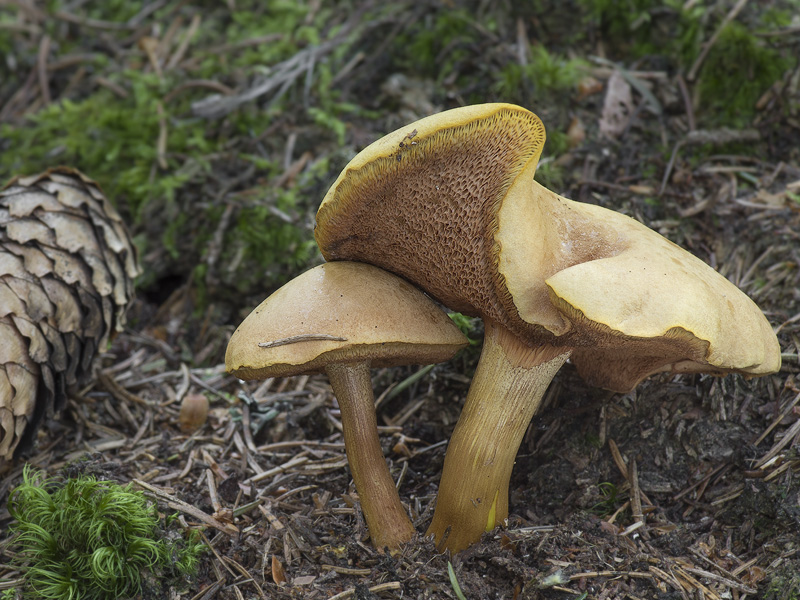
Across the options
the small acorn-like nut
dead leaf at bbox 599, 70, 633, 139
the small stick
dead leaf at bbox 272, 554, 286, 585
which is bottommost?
dead leaf at bbox 272, 554, 286, 585

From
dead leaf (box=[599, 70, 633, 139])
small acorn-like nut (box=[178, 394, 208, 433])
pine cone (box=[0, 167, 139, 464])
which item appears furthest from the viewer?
dead leaf (box=[599, 70, 633, 139])

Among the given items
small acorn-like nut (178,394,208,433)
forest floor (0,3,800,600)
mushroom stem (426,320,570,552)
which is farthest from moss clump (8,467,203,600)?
mushroom stem (426,320,570,552)

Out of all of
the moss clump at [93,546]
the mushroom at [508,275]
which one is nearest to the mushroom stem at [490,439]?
the mushroom at [508,275]

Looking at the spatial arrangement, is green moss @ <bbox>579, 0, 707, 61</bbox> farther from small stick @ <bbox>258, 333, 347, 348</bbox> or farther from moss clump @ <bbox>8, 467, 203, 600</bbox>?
moss clump @ <bbox>8, 467, 203, 600</bbox>

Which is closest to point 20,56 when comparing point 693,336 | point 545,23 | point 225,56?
point 225,56

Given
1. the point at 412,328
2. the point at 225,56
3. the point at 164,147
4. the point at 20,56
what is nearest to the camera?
the point at 412,328

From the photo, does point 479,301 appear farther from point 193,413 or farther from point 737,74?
point 737,74

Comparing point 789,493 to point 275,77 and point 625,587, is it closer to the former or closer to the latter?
point 625,587

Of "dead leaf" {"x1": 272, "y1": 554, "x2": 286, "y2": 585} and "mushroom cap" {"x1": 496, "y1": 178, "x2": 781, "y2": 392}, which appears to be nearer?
"mushroom cap" {"x1": 496, "y1": 178, "x2": 781, "y2": 392}
